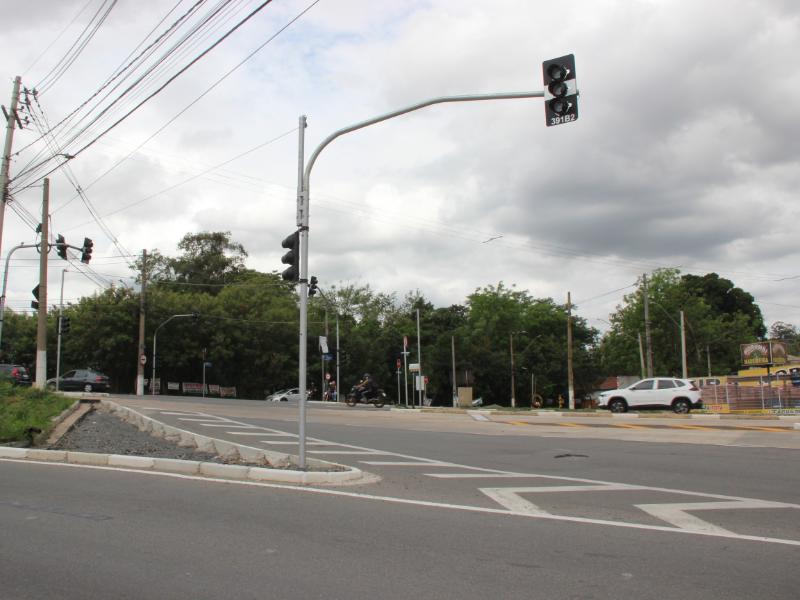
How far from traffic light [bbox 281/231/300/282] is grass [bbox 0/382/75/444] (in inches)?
269

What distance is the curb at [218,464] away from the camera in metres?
10.2

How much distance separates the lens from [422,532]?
22.8 feet

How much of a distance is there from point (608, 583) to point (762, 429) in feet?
60.3

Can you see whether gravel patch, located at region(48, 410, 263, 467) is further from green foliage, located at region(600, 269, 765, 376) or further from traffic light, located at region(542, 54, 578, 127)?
green foliage, located at region(600, 269, 765, 376)

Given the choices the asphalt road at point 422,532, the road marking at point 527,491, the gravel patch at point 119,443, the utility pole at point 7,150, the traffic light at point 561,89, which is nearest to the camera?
the asphalt road at point 422,532

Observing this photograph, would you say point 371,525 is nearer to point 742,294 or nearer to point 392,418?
point 392,418

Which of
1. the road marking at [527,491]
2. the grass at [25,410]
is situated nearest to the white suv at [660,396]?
the road marking at [527,491]

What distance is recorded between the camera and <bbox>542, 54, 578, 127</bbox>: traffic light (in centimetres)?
1011

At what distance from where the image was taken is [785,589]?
5105 millimetres

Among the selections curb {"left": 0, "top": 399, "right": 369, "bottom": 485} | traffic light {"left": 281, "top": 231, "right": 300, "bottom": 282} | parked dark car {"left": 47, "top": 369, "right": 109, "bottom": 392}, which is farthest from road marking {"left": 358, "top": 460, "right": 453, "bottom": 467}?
parked dark car {"left": 47, "top": 369, "right": 109, "bottom": 392}

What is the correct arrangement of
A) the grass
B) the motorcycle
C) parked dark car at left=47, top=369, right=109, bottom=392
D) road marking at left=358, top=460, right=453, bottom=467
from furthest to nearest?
1. parked dark car at left=47, top=369, right=109, bottom=392
2. the motorcycle
3. the grass
4. road marking at left=358, top=460, right=453, bottom=467

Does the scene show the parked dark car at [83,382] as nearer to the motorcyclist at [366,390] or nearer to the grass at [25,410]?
the motorcyclist at [366,390]

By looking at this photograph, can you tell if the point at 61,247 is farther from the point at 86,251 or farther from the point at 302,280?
the point at 302,280

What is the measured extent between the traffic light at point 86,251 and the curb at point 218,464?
1330 centimetres
